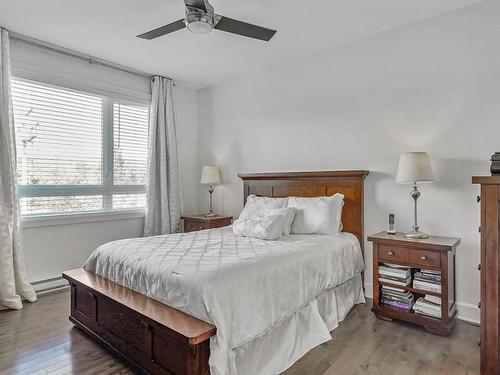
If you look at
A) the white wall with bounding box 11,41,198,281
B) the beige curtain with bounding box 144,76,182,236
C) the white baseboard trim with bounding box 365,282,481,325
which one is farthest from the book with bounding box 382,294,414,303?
the white wall with bounding box 11,41,198,281

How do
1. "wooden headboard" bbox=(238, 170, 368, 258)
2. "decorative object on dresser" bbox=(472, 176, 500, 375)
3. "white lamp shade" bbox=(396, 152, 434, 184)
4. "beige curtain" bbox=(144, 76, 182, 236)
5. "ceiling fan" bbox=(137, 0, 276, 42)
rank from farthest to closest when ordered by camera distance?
"beige curtain" bbox=(144, 76, 182, 236)
"wooden headboard" bbox=(238, 170, 368, 258)
"white lamp shade" bbox=(396, 152, 434, 184)
"ceiling fan" bbox=(137, 0, 276, 42)
"decorative object on dresser" bbox=(472, 176, 500, 375)

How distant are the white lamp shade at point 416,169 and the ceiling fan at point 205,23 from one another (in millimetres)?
1549

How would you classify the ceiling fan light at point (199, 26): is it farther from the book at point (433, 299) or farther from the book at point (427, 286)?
the book at point (433, 299)

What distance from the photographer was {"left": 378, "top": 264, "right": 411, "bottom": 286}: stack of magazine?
2.64 m

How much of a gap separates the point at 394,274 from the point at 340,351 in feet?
2.84

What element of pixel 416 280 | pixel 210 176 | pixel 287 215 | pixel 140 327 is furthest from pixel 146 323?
pixel 210 176

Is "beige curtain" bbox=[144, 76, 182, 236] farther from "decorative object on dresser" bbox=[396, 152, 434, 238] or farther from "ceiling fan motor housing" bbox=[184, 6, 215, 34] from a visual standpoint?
"decorative object on dresser" bbox=[396, 152, 434, 238]

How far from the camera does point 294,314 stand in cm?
219

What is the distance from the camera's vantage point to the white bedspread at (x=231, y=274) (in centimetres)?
172

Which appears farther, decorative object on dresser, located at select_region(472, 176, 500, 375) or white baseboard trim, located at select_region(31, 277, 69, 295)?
white baseboard trim, located at select_region(31, 277, 69, 295)

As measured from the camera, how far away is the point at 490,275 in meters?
1.88

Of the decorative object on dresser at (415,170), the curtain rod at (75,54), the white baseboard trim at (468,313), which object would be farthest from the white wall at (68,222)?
the white baseboard trim at (468,313)

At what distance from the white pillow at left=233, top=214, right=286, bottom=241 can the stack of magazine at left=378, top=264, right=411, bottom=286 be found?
943 mm

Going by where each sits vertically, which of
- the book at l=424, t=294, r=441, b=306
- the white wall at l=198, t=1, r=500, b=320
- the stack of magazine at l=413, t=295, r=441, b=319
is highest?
the white wall at l=198, t=1, r=500, b=320
